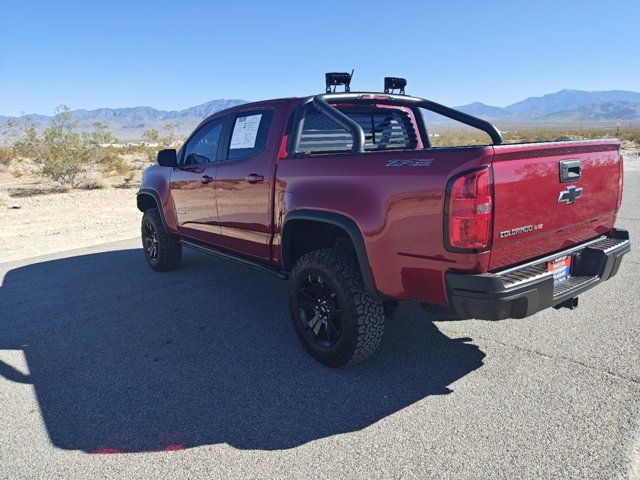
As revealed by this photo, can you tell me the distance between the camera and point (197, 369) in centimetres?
348

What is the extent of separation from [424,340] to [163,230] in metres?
3.46

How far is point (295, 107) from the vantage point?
386 centimetres

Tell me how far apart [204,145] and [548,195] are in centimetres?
345

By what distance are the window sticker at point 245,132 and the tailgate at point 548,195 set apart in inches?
91.0

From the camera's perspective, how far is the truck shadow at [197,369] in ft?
9.11

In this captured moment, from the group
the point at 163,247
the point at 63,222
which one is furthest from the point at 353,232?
the point at 63,222

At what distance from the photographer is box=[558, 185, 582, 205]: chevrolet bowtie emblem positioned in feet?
9.58

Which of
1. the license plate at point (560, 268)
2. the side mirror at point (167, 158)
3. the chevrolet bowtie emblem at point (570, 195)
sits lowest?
the license plate at point (560, 268)

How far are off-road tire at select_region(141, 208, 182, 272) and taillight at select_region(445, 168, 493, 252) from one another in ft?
13.2

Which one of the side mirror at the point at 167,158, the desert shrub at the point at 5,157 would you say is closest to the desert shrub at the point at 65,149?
the desert shrub at the point at 5,157

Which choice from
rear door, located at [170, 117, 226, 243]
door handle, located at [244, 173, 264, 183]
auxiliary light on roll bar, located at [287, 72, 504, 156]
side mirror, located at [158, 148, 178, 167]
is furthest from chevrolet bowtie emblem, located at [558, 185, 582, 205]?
side mirror, located at [158, 148, 178, 167]

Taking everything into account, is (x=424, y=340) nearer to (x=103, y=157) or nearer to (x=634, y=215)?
(x=634, y=215)

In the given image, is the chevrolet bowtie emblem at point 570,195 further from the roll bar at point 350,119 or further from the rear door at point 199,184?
the rear door at point 199,184

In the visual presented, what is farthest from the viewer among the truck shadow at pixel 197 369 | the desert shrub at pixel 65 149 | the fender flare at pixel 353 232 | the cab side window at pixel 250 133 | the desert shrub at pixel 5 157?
the desert shrub at pixel 5 157
